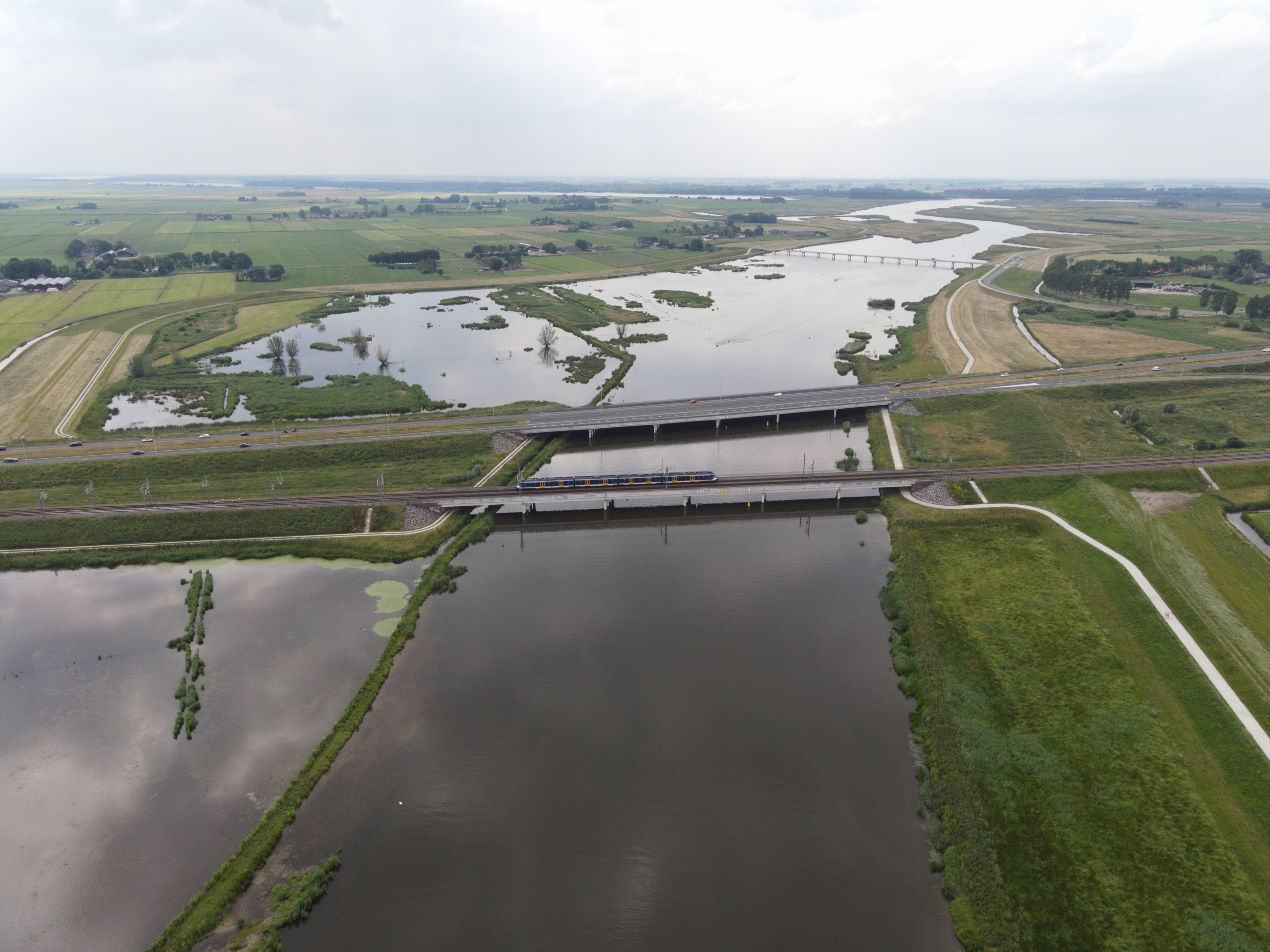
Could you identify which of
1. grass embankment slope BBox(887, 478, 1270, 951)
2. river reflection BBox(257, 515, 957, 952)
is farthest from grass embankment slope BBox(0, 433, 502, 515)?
grass embankment slope BBox(887, 478, 1270, 951)

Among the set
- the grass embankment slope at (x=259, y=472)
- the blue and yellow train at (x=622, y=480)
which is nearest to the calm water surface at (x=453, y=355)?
the grass embankment slope at (x=259, y=472)

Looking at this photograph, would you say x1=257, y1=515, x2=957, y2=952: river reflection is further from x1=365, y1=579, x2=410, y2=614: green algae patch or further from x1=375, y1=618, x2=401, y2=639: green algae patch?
x1=365, y1=579, x2=410, y2=614: green algae patch

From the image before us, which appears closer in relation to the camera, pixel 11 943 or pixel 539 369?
pixel 11 943

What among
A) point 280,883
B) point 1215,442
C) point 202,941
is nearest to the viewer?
point 202,941

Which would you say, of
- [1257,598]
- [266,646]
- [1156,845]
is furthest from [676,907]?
[1257,598]

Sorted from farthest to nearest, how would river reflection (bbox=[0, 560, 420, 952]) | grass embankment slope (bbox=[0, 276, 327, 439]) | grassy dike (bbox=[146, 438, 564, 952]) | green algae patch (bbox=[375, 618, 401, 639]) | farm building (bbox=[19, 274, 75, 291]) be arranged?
farm building (bbox=[19, 274, 75, 291])
grass embankment slope (bbox=[0, 276, 327, 439])
green algae patch (bbox=[375, 618, 401, 639])
river reflection (bbox=[0, 560, 420, 952])
grassy dike (bbox=[146, 438, 564, 952])

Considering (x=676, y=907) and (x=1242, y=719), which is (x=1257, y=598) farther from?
(x=676, y=907)
